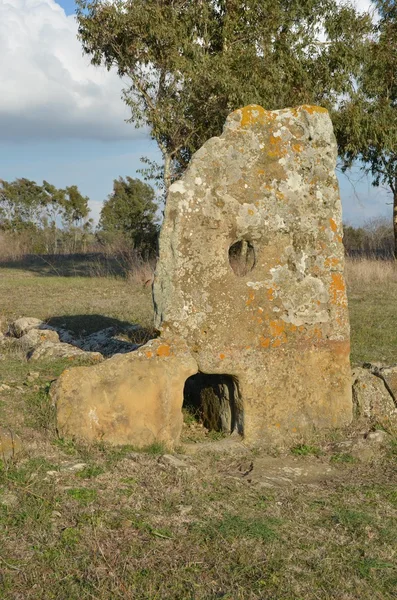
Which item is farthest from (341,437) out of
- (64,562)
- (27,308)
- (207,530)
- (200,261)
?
(27,308)

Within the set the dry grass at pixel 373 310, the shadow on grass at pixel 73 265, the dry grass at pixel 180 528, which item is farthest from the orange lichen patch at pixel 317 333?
the shadow on grass at pixel 73 265

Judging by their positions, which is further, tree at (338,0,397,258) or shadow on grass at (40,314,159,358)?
tree at (338,0,397,258)

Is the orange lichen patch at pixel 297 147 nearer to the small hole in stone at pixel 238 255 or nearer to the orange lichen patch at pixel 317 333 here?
the orange lichen patch at pixel 317 333

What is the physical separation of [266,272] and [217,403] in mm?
1355

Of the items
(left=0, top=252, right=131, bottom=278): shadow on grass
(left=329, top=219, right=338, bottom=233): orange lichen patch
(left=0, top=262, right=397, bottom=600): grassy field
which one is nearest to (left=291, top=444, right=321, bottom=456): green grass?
(left=0, top=262, right=397, bottom=600): grassy field

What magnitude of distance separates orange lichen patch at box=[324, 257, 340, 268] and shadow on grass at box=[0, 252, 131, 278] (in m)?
13.1

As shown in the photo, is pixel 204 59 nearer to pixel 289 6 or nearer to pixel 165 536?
pixel 289 6

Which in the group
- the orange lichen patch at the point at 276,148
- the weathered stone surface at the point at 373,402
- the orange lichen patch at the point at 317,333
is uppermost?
the orange lichen patch at the point at 276,148

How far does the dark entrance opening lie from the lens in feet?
21.0

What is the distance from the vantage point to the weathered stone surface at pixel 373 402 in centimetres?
684

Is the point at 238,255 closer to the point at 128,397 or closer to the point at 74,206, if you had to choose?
the point at 128,397

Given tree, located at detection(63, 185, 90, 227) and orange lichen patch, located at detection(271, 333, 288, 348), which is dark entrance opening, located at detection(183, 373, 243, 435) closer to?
orange lichen patch, located at detection(271, 333, 288, 348)

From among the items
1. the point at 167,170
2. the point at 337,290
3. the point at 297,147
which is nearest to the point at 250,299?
the point at 337,290

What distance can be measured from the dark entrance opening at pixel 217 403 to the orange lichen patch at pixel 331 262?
137 cm
